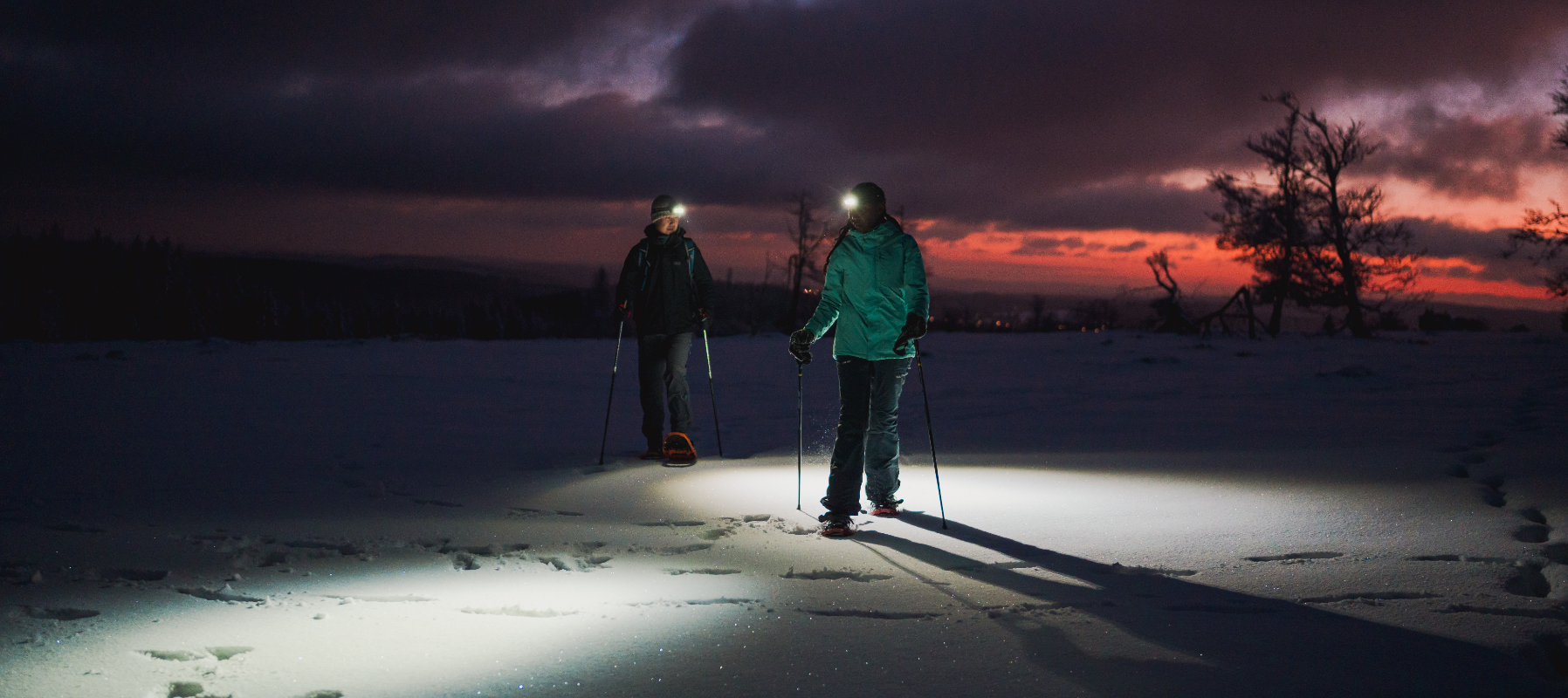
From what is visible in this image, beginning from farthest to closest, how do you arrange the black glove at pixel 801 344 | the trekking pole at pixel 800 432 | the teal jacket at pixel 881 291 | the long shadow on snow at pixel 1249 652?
the trekking pole at pixel 800 432, the black glove at pixel 801 344, the teal jacket at pixel 881 291, the long shadow on snow at pixel 1249 652

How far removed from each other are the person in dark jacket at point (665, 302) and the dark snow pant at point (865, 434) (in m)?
2.52

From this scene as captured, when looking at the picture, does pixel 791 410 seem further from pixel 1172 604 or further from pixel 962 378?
pixel 1172 604

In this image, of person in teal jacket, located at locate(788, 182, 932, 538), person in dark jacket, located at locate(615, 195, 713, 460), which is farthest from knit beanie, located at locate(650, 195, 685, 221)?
person in teal jacket, located at locate(788, 182, 932, 538)

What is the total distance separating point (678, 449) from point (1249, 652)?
17.1ft

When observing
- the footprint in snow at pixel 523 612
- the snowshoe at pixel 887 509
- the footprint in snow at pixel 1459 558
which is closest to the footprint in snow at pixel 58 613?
the footprint in snow at pixel 523 612

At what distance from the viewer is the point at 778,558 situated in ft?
14.0

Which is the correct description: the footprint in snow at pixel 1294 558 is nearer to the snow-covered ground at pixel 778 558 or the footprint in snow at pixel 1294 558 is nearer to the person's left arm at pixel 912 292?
the snow-covered ground at pixel 778 558

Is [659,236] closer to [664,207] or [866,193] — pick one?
[664,207]

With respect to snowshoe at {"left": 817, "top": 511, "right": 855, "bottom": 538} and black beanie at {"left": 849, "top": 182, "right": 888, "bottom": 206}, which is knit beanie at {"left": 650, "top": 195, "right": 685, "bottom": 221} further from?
snowshoe at {"left": 817, "top": 511, "right": 855, "bottom": 538}

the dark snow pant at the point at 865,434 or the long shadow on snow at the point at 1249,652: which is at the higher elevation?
the dark snow pant at the point at 865,434

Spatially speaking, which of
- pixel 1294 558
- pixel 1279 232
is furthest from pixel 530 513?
pixel 1279 232

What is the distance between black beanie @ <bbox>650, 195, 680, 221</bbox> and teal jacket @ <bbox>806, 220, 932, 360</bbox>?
2833 mm

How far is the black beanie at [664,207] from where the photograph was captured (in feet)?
24.9

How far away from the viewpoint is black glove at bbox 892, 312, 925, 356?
4.90 m
